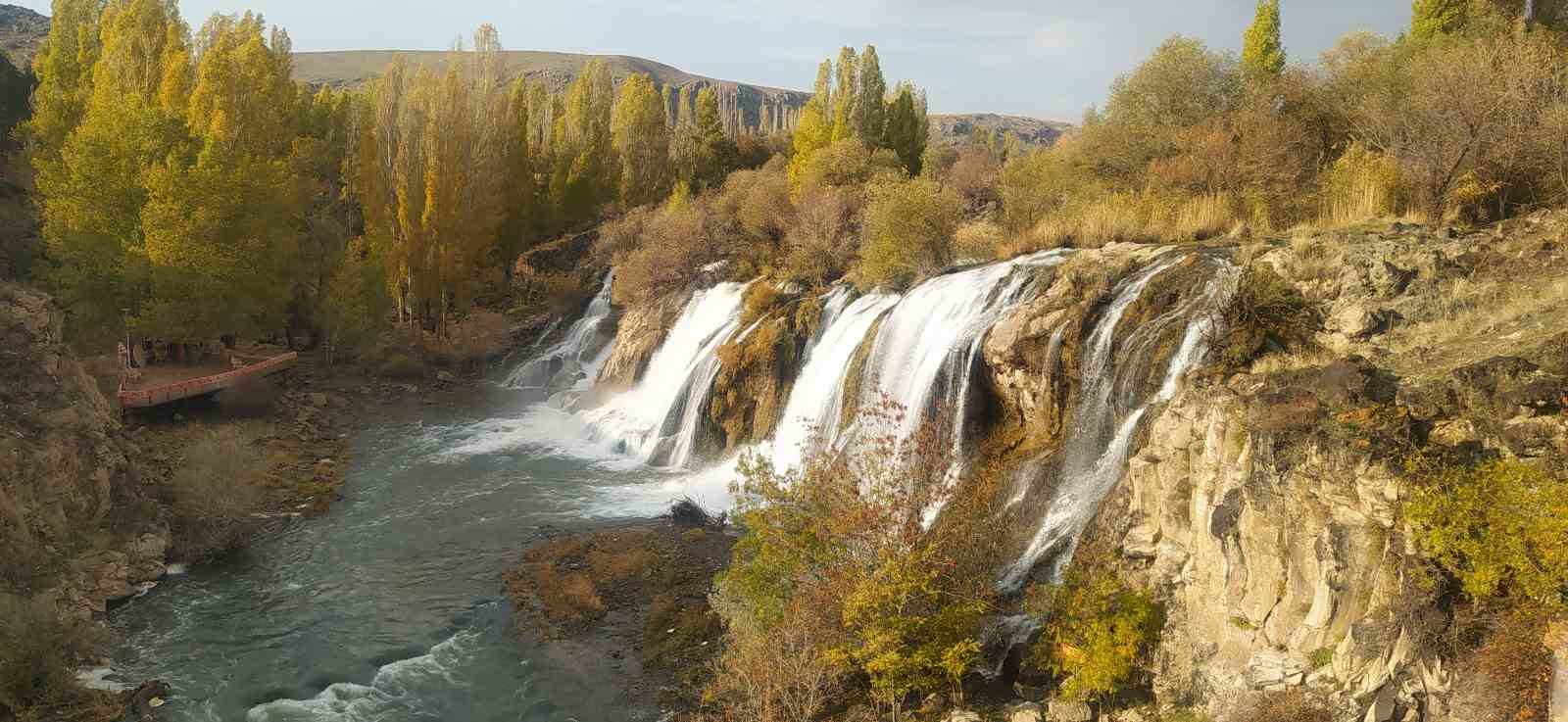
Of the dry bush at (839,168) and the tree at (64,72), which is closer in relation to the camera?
the tree at (64,72)

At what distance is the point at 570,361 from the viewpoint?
32062 mm

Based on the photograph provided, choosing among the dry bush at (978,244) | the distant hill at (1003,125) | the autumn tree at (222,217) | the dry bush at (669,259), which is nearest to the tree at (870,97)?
the dry bush at (669,259)

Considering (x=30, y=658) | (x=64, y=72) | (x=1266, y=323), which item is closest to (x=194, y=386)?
(x=30, y=658)

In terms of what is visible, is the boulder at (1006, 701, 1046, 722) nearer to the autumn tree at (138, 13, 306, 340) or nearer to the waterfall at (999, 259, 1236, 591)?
the waterfall at (999, 259, 1236, 591)

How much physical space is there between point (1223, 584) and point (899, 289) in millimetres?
12497

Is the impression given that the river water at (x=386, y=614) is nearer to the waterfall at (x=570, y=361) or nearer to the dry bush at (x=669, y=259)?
the waterfall at (x=570, y=361)

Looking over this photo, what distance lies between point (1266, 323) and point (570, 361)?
24.7 m

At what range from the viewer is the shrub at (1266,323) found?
456 inches

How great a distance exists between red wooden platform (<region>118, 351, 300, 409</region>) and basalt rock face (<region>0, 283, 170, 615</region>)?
328cm

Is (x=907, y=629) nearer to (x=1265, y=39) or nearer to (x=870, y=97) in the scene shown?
(x=1265, y=39)

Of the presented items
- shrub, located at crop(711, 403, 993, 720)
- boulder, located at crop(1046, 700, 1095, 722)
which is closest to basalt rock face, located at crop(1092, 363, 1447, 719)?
boulder, located at crop(1046, 700, 1095, 722)

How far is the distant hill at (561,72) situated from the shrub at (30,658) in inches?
Answer: 4691

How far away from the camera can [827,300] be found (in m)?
22.3

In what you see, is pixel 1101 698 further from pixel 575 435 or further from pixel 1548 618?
pixel 575 435
